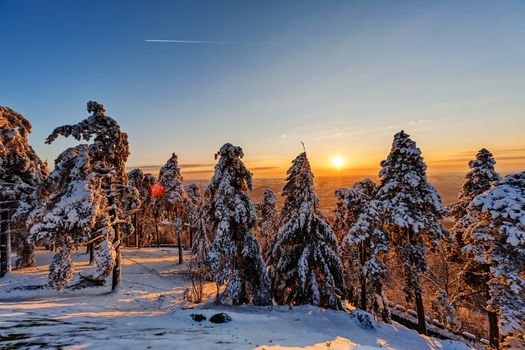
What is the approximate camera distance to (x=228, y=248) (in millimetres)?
15875

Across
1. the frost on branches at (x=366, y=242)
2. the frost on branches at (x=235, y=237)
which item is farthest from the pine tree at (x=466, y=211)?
the frost on branches at (x=235, y=237)

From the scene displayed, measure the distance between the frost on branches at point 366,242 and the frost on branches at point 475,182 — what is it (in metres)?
5.12

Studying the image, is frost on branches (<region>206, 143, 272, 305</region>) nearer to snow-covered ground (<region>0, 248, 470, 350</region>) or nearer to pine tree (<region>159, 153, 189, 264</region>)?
snow-covered ground (<region>0, 248, 470, 350</region>)

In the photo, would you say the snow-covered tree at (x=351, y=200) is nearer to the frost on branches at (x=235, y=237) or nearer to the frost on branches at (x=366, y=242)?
the frost on branches at (x=366, y=242)

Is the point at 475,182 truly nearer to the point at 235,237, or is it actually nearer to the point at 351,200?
the point at 351,200

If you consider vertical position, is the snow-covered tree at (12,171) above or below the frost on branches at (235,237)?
above

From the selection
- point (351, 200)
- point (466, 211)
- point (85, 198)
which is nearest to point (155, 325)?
point (85, 198)

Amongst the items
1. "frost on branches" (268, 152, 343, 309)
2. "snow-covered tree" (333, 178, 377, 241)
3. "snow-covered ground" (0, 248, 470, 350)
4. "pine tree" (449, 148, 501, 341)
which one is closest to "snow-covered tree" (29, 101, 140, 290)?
"snow-covered ground" (0, 248, 470, 350)

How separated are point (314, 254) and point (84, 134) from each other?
1651 centimetres

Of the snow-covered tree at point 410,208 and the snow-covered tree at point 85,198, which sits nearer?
the snow-covered tree at point 85,198

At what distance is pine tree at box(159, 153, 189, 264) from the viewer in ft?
107

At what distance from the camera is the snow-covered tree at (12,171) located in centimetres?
2125

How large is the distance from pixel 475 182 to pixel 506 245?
8.85 metres

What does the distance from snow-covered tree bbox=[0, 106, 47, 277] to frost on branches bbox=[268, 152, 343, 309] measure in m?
21.3
